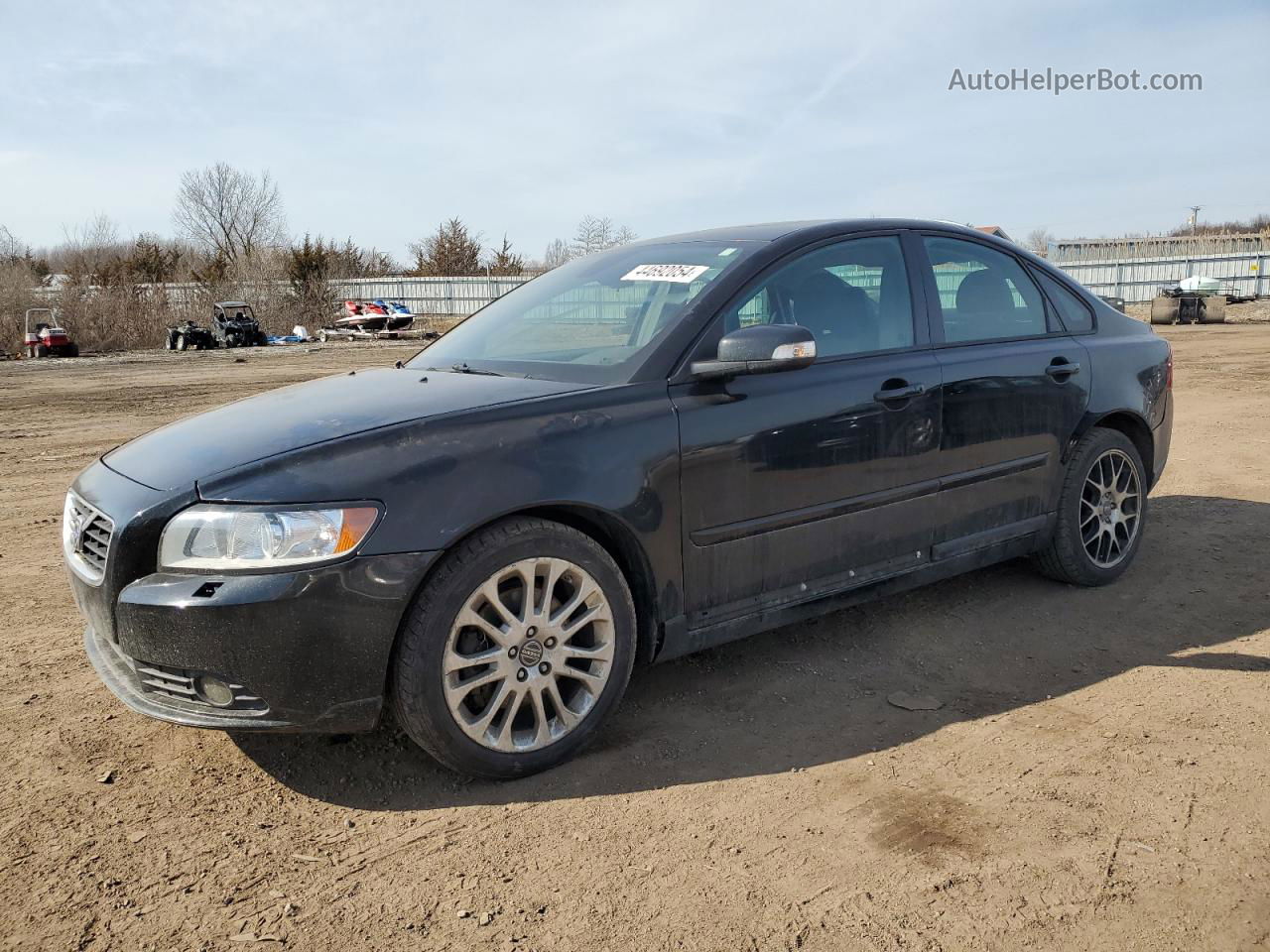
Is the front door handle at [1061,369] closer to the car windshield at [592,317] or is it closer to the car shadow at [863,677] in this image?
the car shadow at [863,677]

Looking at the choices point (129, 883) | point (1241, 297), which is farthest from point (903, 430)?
point (1241, 297)

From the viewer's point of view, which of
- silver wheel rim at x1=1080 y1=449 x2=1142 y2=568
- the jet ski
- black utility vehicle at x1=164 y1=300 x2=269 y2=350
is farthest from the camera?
the jet ski

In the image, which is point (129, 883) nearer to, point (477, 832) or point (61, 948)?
point (61, 948)

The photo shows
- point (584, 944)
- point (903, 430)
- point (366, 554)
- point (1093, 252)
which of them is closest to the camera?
point (584, 944)

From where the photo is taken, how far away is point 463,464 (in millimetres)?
2846

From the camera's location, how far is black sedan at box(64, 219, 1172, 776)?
2.69m

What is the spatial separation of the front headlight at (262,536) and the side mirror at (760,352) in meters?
1.20

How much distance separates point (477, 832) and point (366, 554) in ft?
2.59

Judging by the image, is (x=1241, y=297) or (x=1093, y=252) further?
(x=1093, y=252)

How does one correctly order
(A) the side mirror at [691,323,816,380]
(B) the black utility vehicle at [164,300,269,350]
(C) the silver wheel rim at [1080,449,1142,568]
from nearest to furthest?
1. (A) the side mirror at [691,323,816,380]
2. (C) the silver wheel rim at [1080,449,1142,568]
3. (B) the black utility vehicle at [164,300,269,350]

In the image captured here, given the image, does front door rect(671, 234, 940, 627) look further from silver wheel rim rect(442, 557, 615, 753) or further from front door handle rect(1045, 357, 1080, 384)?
front door handle rect(1045, 357, 1080, 384)

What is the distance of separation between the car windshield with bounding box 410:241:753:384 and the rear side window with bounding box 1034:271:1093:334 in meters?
1.68

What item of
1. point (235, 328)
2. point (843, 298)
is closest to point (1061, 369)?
point (843, 298)

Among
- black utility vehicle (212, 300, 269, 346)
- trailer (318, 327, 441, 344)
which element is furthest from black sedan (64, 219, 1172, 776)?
trailer (318, 327, 441, 344)
